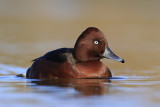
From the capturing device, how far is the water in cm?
578

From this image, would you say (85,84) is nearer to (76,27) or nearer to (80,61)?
(80,61)

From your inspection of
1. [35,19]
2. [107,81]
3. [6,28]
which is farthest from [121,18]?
[107,81]

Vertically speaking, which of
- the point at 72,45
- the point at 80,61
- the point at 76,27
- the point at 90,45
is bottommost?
the point at 80,61

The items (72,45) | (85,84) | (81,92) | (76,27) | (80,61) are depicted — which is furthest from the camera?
(76,27)

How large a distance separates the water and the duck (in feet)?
0.74

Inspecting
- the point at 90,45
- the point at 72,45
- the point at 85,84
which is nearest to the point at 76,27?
the point at 72,45

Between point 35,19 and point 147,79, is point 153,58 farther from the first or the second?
point 35,19

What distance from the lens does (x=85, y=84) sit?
22.9 feet

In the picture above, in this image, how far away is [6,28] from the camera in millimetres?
17703

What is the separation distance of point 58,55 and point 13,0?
16.4m

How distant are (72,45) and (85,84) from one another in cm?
686

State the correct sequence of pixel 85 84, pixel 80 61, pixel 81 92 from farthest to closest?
pixel 80 61 → pixel 85 84 → pixel 81 92

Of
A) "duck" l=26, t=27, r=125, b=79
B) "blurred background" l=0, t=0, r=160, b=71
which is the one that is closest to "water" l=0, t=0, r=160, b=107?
"blurred background" l=0, t=0, r=160, b=71

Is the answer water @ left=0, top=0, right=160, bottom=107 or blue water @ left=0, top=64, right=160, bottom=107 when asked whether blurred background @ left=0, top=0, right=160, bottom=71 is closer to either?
water @ left=0, top=0, right=160, bottom=107
